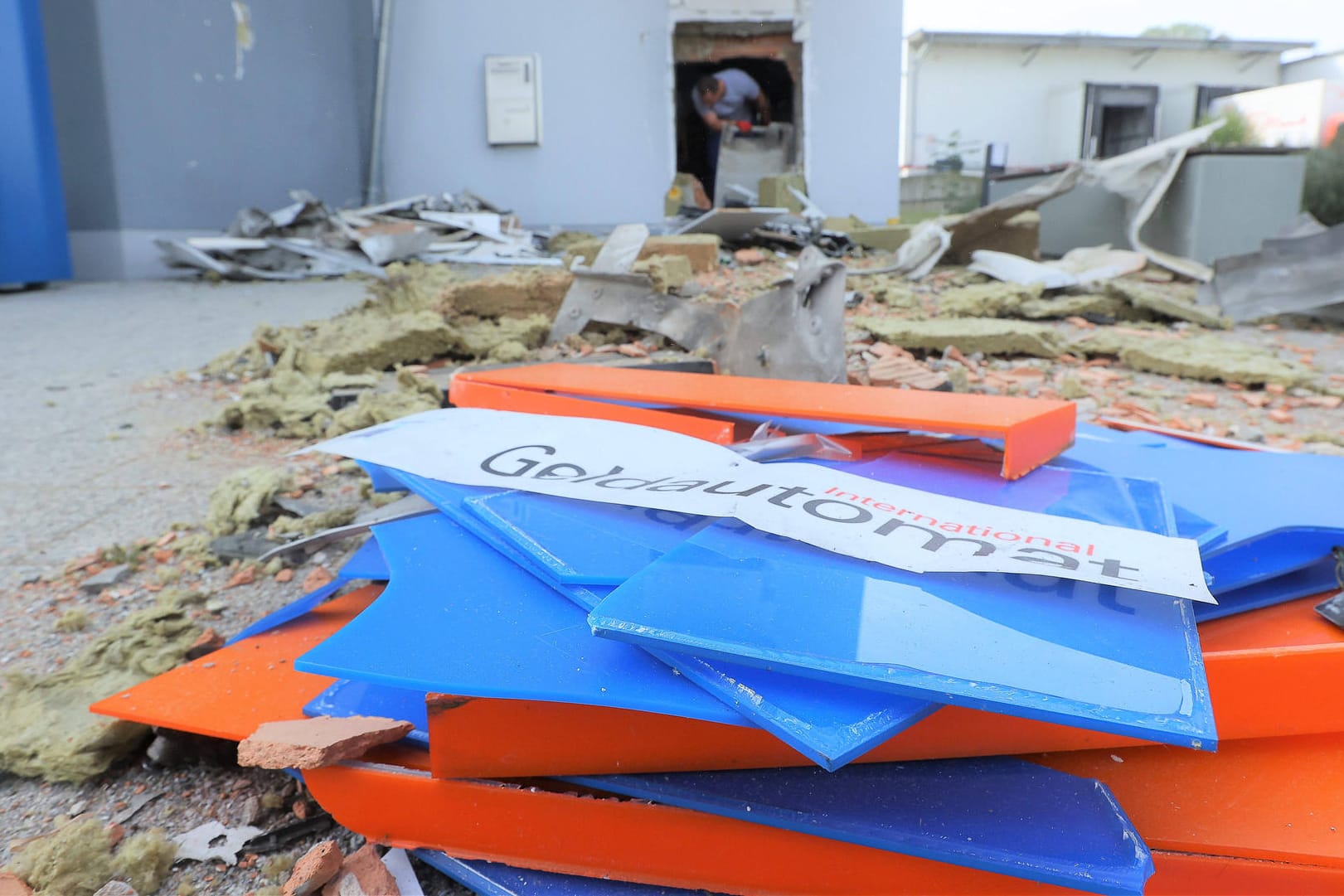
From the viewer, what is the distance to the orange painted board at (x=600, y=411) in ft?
5.86

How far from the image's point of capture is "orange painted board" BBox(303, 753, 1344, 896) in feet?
2.81

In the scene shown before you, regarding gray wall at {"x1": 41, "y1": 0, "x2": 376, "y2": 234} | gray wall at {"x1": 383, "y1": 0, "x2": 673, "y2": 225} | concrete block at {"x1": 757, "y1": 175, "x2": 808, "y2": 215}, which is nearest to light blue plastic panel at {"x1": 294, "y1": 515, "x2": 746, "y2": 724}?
gray wall at {"x1": 41, "y1": 0, "x2": 376, "y2": 234}

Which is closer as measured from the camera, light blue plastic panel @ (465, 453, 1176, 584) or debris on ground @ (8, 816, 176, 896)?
debris on ground @ (8, 816, 176, 896)

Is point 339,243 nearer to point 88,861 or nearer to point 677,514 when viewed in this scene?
point 677,514

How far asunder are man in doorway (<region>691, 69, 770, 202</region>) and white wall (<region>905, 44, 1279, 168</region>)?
8.79 metres

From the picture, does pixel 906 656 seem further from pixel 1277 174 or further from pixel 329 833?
pixel 1277 174

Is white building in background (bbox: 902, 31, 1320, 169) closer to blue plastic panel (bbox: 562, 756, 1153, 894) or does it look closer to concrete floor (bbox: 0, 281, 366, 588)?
concrete floor (bbox: 0, 281, 366, 588)

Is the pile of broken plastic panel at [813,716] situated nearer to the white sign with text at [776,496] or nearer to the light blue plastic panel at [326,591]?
the white sign with text at [776,496]

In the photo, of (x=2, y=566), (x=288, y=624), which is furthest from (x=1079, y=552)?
(x=2, y=566)

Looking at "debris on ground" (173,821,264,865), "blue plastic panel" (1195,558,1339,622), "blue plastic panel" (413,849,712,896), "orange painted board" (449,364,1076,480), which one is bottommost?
"debris on ground" (173,821,264,865)

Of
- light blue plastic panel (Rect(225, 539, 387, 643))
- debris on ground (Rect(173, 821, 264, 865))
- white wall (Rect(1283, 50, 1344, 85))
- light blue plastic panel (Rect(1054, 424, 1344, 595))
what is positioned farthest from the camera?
white wall (Rect(1283, 50, 1344, 85))

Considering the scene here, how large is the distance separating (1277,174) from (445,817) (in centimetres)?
834

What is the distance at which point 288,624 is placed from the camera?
1361mm

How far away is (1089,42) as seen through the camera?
19.4 meters
